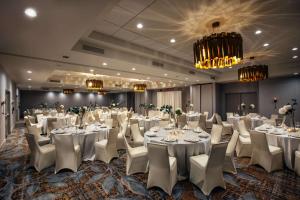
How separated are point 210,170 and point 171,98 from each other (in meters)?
14.8

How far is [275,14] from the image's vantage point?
11.3 ft

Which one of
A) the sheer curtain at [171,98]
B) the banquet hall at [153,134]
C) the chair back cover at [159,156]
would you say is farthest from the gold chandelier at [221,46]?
the sheer curtain at [171,98]

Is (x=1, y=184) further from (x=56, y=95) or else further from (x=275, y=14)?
(x=56, y=95)

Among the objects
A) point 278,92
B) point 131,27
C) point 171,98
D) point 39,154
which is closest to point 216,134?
point 131,27

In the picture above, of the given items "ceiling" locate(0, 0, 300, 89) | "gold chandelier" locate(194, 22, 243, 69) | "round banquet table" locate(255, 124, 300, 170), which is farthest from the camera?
"round banquet table" locate(255, 124, 300, 170)

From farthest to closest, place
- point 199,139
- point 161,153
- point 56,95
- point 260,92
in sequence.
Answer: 1. point 56,95
2. point 260,92
3. point 199,139
4. point 161,153

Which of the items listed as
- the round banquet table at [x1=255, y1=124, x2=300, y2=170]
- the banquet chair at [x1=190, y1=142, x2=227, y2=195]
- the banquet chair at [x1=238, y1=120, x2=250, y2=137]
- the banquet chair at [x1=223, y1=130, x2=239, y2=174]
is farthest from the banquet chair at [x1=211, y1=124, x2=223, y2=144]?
the banquet chair at [x1=238, y1=120, x2=250, y2=137]

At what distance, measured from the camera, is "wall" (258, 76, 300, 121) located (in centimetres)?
880

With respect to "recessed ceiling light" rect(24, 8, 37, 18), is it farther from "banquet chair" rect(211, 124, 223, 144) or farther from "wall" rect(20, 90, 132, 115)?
"wall" rect(20, 90, 132, 115)

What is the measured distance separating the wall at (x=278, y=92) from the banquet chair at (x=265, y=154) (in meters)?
6.63

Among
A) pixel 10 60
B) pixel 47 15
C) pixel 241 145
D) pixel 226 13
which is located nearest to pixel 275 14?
pixel 226 13

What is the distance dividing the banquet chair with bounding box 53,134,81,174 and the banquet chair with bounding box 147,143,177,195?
6.42ft

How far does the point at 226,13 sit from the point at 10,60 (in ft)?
21.1

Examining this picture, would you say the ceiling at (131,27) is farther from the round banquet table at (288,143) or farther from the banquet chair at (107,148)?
the round banquet table at (288,143)
